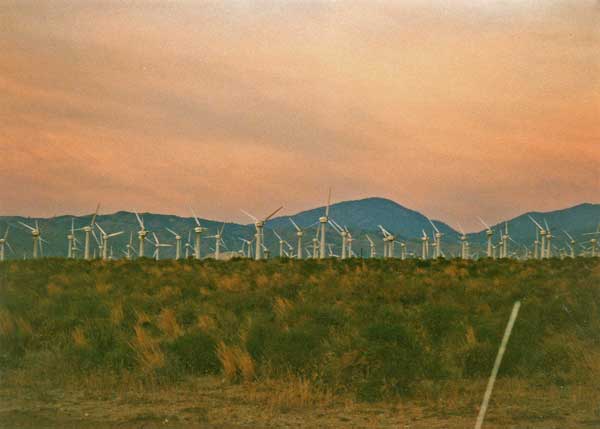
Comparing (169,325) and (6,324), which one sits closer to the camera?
(6,324)

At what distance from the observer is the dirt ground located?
1330 cm

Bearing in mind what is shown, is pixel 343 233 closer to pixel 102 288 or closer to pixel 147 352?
pixel 102 288

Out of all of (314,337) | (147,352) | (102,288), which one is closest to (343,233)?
(102,288)

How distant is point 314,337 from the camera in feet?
58.5

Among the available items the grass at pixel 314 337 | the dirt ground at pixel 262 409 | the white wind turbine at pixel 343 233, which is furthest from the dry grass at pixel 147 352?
the white wind turbine at pixel 343 233

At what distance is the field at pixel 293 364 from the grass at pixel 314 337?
5 centimetres

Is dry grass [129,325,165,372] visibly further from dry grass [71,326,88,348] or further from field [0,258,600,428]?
dry grass [71,326,88,348]

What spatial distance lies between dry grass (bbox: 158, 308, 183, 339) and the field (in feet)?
0.30

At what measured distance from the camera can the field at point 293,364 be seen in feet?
46.0

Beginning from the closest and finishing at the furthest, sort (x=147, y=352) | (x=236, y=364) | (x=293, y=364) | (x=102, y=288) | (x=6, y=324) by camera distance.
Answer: (x=293, y=364) → (x=236, y=364) → (x=147, y=352) → (x=6, y=324) → (x=102, y=288)

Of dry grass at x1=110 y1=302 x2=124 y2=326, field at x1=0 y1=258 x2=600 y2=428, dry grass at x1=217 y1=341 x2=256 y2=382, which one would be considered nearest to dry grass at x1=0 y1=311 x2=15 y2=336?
field at x1=0 y1=258 x2=600 y2=428

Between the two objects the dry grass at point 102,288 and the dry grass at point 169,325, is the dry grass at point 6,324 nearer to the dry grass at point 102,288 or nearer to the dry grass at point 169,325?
the dry grass at point 169,325

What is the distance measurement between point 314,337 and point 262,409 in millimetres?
3853

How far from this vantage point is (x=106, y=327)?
20688mm
